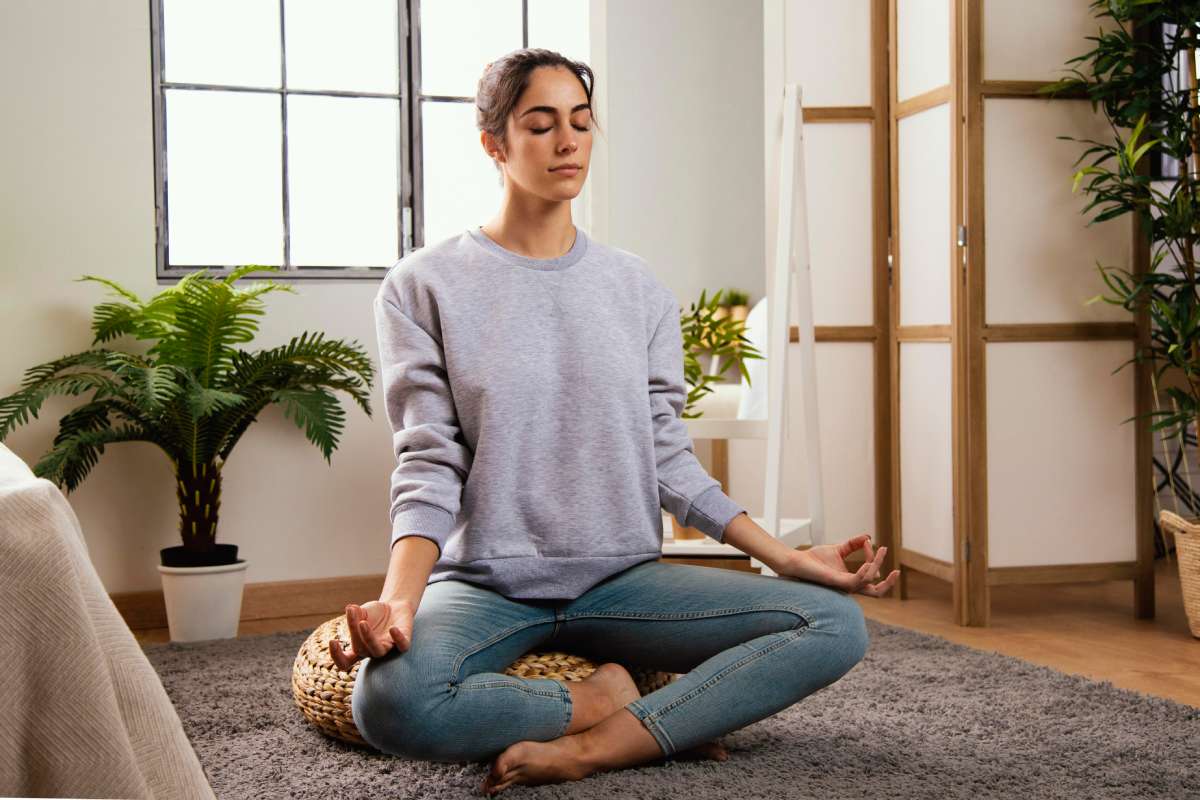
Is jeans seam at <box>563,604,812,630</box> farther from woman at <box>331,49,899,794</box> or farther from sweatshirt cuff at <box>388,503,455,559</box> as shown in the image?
sweatshirt cuff at <box>388,503,455,559</box>

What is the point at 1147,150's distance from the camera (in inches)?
122

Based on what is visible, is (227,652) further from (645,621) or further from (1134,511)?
(1134,511)

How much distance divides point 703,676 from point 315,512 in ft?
6.27

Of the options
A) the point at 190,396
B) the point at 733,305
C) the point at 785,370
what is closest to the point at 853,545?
the point at 785,370

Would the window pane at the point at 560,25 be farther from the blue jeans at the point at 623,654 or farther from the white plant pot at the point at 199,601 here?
the blue jeans at the point at 623,654

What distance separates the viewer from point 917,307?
3.44 meters

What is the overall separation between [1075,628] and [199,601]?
2.18 meters

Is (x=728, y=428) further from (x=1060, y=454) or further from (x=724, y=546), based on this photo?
(x=1060, y=454)

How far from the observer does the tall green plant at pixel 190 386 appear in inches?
115

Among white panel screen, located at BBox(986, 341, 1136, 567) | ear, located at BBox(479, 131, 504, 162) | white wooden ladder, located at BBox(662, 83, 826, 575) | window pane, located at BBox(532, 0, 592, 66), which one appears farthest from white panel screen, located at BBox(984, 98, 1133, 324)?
ear, located at BBox(479, 131, 504, 162)

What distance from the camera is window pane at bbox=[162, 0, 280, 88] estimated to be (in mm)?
3416

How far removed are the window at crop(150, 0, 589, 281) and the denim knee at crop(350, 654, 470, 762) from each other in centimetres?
201

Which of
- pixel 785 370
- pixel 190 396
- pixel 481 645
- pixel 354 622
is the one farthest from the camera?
pixel 190 396

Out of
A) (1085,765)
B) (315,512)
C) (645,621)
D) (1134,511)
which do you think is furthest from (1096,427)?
(315,512)
